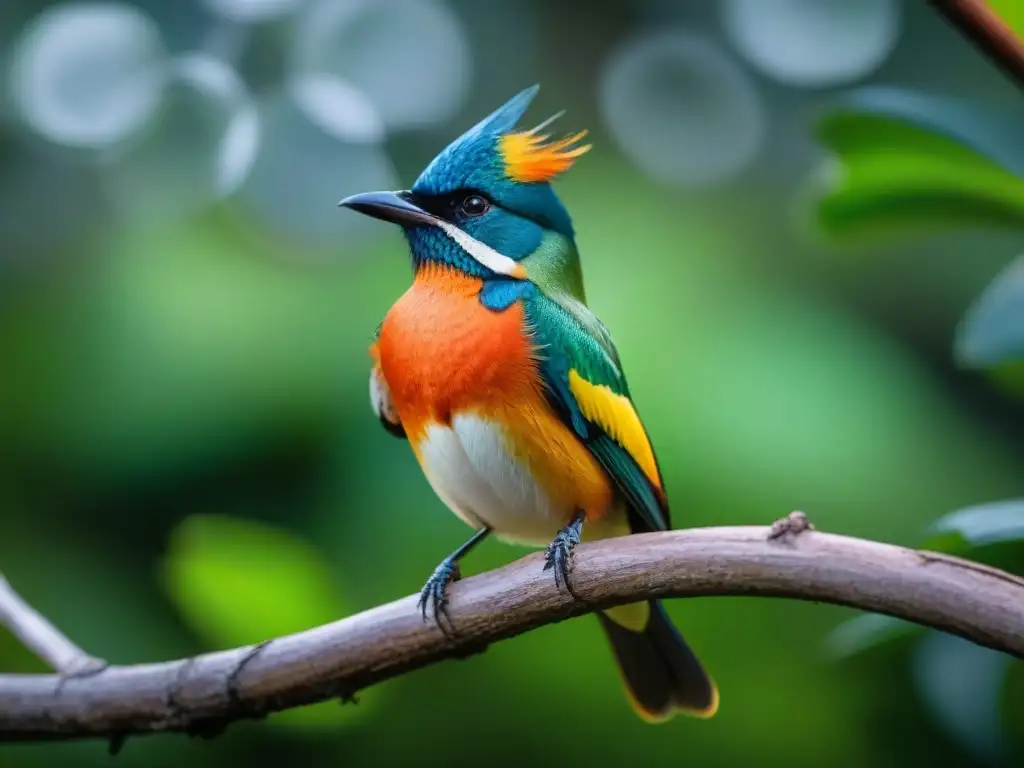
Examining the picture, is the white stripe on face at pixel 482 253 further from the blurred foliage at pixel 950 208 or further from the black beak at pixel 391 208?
the blurred foliage at pixel 950 208

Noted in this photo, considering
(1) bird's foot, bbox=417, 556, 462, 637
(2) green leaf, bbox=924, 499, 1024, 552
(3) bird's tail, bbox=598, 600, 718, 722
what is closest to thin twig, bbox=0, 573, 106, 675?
(1) bird's foot, bbox=417, 556, 462, 637

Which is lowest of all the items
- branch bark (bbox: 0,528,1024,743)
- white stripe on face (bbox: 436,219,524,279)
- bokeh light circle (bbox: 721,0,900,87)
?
branch bark (bbox: 0,528,1024,743)

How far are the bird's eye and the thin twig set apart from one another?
34.1 inches

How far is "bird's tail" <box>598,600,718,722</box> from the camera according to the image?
1.99 metres

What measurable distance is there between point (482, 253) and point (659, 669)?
0.77m

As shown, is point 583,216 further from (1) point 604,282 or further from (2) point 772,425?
(2) point 772,425

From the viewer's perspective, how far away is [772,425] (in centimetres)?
291

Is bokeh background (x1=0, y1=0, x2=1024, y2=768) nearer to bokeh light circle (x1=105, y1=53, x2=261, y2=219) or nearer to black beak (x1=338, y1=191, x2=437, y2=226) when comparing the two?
bokeh light circle (x1=105, y1=53, x2=261, y2=219)

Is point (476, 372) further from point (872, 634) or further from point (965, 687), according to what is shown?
point (965, 687)

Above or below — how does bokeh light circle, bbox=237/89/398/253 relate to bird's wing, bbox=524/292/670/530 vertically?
above

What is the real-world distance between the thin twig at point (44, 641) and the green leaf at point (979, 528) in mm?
1218

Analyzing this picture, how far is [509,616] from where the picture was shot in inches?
62.5

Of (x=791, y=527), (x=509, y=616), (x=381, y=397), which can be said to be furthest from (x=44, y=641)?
(x=791, y=527)

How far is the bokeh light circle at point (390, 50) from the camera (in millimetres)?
3254
